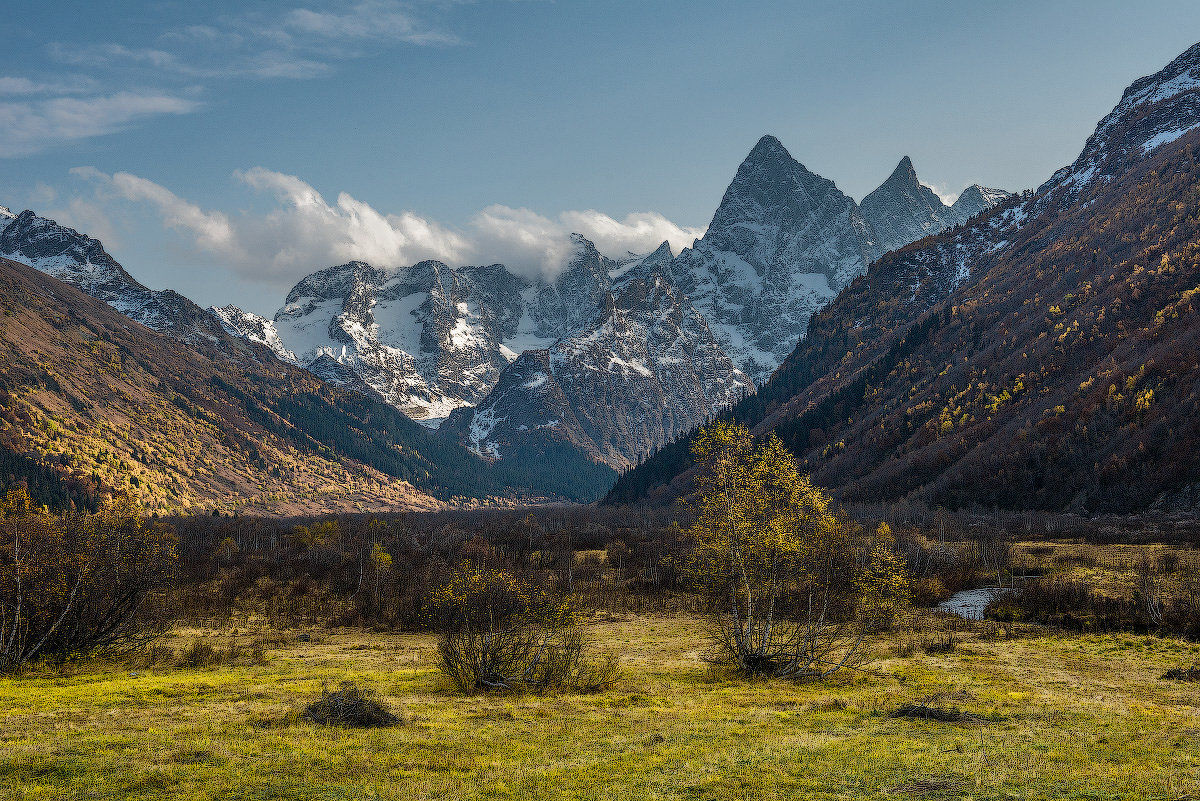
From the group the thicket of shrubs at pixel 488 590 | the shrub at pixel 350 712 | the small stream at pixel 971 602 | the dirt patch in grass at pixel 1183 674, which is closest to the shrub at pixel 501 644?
the thicket of shrubs at pixel 488 590

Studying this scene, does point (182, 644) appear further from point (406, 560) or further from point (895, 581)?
point (406, 560)

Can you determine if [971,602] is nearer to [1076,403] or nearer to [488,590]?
[488,590]

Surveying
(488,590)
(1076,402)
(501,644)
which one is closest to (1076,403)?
(1076,402)

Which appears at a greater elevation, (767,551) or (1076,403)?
(1076,403)

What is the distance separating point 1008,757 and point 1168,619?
113 feet

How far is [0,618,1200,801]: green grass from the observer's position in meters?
16.5

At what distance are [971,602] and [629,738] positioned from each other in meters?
49.7

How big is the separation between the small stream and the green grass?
63.9ft

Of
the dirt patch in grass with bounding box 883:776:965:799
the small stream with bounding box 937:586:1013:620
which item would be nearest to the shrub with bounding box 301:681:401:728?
the dirt patch in grass with bounding box 883:776:965:799

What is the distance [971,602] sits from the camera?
197 feet

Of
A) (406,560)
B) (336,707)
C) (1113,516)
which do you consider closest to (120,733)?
(336,707)

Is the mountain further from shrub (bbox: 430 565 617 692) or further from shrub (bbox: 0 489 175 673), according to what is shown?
shrub (bbox: 0 489 175 673)

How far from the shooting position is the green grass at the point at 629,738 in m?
16.5

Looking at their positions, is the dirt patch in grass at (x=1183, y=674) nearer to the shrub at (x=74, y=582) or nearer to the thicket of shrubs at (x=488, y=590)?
the thicket of shrubs at (x=488, y=590)
